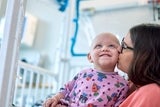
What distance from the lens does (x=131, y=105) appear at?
2.95 feet

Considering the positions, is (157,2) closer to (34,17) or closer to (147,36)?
(147,36)

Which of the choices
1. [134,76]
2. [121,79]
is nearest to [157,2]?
[121,79]

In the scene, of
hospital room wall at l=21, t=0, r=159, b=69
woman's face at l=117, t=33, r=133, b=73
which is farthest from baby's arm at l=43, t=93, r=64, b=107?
hospital room wall at l=21, t=0, r=159, b=69

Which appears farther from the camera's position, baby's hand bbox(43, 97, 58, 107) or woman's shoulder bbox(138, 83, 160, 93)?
baby's hand bbox(43, 97, 58, 107)

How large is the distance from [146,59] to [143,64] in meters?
0.02

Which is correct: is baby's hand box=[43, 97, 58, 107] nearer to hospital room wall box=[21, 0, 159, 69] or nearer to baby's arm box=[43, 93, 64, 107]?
baby's arm box=[43, 93, 64, 107]

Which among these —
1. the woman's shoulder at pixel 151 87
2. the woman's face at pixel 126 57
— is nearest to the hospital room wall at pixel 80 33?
the woman's face at pixel 126 57

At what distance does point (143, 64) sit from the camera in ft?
3.18

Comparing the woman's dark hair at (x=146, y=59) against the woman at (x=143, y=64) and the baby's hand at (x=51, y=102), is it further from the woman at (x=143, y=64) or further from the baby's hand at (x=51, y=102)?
the baby's hand at (x=51, y=102)

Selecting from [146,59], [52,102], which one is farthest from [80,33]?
[146,59]

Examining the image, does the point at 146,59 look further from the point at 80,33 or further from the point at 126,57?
the point at 80,33

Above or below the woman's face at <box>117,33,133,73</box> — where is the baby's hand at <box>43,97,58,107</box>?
below

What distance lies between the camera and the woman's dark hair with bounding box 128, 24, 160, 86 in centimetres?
97

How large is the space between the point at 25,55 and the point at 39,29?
0.33m
